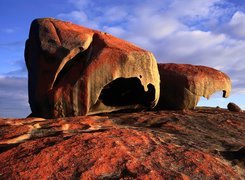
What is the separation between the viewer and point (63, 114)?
912 centimetres

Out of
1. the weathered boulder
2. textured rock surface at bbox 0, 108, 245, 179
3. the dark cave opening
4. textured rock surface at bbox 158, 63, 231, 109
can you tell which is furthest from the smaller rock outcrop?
textured rock surface at bbox 0, 108, 245, 179

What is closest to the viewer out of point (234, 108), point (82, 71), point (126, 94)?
point (82, 71)

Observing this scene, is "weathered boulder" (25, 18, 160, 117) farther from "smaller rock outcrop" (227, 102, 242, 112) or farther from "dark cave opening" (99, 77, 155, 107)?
"smaller rock outcrop" (227, 102, 242, 112)

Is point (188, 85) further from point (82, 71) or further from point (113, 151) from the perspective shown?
point (113, 151)

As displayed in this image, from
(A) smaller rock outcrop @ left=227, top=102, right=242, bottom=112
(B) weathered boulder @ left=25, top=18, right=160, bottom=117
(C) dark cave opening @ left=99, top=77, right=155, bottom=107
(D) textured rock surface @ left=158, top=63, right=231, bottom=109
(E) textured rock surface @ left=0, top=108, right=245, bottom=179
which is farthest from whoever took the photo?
(A) smaller rock outcrop @ left=227, top=102, right=242, bottom=112

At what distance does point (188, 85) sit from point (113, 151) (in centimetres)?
528

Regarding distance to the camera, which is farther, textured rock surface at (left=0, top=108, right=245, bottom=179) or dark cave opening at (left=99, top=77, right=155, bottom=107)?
dark cave opening at (left=99, top=77, right=155, bottom=107)

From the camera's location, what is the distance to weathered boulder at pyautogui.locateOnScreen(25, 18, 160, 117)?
9047mm

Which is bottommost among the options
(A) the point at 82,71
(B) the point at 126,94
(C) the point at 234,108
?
(C) the point at 234,108

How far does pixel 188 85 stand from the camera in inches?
420

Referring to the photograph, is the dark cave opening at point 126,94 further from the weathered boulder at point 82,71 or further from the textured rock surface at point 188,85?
the textured rock surface at point 188,85

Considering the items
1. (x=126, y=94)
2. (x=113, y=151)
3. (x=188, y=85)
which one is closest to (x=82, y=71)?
(x=126, y=94)

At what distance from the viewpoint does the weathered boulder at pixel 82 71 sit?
9047mm

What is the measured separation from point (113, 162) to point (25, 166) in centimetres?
114
